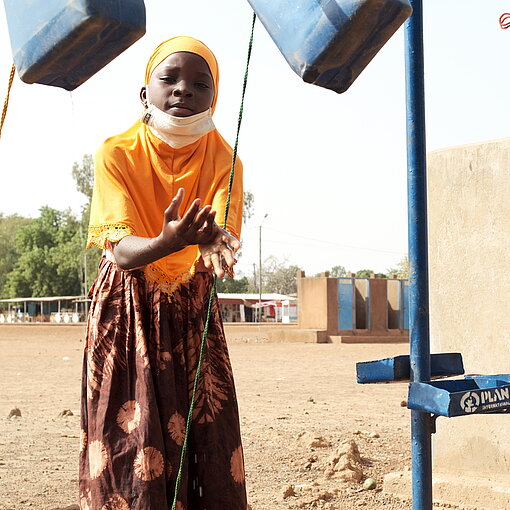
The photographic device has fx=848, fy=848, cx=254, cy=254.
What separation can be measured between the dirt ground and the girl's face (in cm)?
242

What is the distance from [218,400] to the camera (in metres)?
2.57

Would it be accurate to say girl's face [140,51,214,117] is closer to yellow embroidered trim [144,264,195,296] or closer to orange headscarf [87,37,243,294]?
orange headscarf [87,37,243,294]

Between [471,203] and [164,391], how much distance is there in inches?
93.1

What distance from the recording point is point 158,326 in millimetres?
2514

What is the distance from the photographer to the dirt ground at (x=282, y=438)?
4.53m

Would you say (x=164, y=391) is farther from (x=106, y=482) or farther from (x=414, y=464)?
(x=414, y=464)

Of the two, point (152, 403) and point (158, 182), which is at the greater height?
point (158, 182)

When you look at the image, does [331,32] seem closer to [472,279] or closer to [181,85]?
[181,85]

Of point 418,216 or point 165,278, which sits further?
point 418,216

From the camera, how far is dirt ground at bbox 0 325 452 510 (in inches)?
178

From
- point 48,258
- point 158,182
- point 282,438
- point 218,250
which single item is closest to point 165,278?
point 158,182

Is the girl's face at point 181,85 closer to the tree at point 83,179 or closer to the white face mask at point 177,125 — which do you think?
the white face mask at point 177,125

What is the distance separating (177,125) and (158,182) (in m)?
0.19

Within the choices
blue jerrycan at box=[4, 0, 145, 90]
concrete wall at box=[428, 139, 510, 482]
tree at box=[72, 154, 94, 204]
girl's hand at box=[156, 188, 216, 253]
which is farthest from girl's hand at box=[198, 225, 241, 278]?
tree at box=[72, 154, 94, 204]
